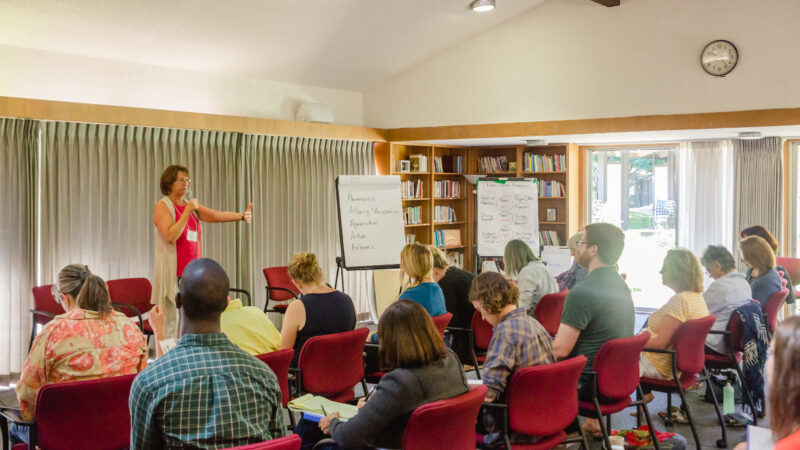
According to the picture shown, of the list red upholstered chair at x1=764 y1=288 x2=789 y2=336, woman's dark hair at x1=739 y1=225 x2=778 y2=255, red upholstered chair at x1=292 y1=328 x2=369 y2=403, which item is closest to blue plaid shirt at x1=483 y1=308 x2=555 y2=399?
red upholstered chair at x1=292 y1=328 x2=369 y2=403

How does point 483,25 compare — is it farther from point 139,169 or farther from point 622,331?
point 622,331

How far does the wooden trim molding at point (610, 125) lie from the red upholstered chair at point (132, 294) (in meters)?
4.27

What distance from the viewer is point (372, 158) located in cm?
915

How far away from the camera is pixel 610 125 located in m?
7.84

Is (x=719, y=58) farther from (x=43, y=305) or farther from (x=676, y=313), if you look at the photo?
(x=43, y=305)

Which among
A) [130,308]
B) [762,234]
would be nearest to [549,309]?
[762,234]

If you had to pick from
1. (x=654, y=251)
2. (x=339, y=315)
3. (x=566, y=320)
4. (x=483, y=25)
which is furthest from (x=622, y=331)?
(x=654, y=251)

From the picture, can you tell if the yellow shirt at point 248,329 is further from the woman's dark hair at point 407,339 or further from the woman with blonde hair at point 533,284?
the woman with blonde hair at point 533,284

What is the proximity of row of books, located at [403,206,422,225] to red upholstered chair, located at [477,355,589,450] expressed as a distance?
6085 mm

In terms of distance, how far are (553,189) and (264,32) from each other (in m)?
4.65

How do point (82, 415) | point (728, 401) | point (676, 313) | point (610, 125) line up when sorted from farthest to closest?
point (610, 125) → point (728, 401) → point (676, 313) → point (82, 415)

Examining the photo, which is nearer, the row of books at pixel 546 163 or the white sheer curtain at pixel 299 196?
the white sheer curtain at pixel 299 196

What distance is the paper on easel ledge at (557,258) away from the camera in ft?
29.3

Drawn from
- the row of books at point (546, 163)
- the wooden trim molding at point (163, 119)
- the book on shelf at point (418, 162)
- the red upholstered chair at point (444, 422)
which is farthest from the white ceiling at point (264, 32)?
the red upholstered chair at point (444, 422)
